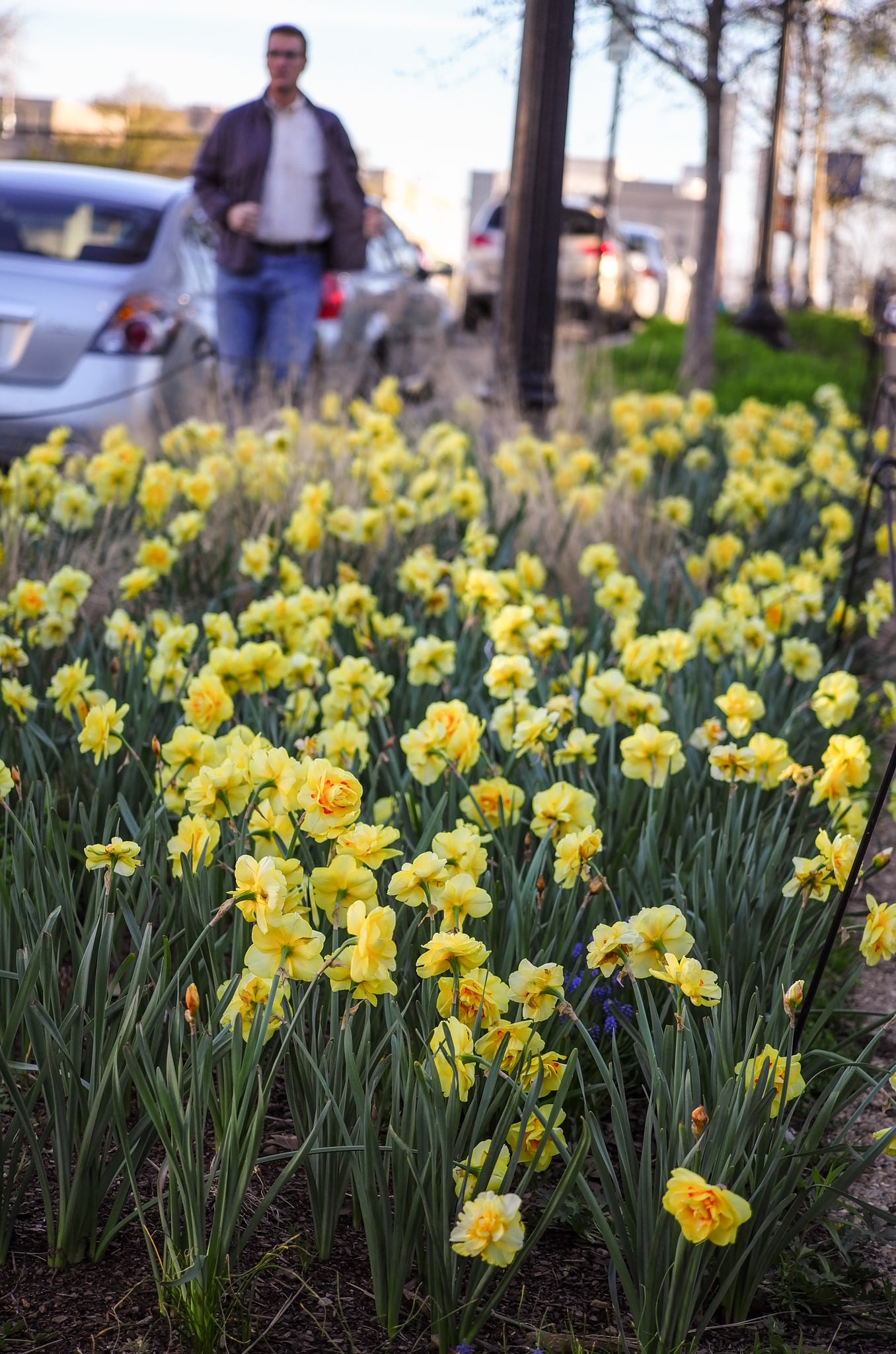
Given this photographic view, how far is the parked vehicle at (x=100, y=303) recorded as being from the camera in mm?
5812

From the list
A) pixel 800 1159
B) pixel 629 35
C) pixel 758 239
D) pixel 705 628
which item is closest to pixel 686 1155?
pixel 800 1159

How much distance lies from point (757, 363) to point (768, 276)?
411 centimetres

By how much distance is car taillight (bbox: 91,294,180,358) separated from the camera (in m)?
5.87

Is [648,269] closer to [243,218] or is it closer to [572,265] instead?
[572,265]

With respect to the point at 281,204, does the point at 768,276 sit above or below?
above

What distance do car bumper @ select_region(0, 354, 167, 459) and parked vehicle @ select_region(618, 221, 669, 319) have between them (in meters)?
16.4

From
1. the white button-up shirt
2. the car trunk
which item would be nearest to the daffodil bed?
the car trunk

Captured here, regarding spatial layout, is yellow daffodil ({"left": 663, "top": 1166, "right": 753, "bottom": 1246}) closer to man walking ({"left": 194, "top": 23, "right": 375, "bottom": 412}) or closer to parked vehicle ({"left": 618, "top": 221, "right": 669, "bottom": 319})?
man walking ({"left": 194, "top": 23, "right": 375, "bottom": 412})

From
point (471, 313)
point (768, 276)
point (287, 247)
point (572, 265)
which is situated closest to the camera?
point (287, 247)

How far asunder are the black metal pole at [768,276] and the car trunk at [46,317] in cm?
1155

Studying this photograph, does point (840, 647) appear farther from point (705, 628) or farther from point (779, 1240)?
point (779, 1240)

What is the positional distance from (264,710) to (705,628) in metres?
1.09

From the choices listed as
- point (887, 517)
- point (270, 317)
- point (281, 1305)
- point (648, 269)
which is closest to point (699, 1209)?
point (281, 1305)

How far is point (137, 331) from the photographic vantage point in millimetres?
5914
